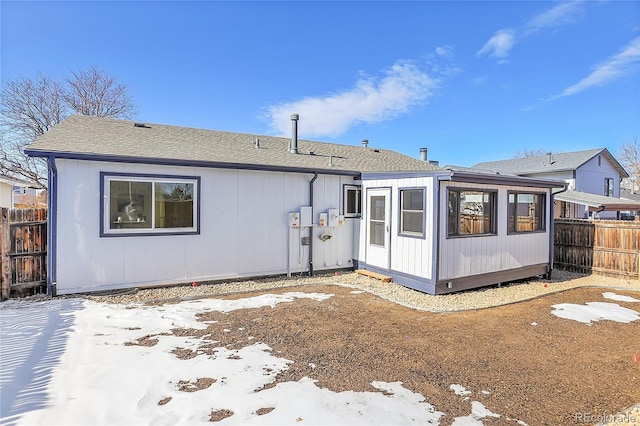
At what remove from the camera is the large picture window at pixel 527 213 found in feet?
25.8

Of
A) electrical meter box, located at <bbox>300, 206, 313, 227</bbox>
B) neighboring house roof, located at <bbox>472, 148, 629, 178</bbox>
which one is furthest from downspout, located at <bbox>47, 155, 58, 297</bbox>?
neighboring house roof, located at <bbox>472, 148, 629, 178</bbox>

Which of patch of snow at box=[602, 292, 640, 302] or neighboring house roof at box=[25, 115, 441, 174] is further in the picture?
patch of snow at box=[602, 292, 640, 302]

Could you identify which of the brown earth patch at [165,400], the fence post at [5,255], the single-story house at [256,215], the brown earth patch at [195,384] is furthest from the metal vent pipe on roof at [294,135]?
the brown earth patch at [165,400]

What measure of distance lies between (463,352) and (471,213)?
4.23 meters

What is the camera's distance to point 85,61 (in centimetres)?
1878

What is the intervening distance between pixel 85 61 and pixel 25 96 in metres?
3.65

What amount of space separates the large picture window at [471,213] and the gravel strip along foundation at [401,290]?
4.44ft

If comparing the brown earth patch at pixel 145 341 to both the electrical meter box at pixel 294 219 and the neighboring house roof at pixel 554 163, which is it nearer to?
the electrical meter box at pixel 294 219

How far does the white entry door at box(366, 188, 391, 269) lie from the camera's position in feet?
25.6

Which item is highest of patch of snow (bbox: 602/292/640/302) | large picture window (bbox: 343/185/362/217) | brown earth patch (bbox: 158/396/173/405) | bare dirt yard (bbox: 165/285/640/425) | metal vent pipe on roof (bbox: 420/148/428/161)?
metal vent pipe on roof (bbox: 420/148/428/161)

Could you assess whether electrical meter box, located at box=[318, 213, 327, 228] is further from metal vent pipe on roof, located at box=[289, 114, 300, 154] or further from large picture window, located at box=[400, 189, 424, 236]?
metal vent pipe on roof, located at box=[289, 114, 300, 154]

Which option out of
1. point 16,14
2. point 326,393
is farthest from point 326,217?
point 16,14

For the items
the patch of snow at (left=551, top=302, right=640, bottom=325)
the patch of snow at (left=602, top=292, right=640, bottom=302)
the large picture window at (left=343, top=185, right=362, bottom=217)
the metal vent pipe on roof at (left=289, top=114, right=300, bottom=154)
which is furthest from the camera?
the metal vent pipe on roof at (left=289, top=114, right=300, bottom=154)

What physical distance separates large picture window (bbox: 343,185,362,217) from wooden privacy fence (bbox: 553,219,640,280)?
6.32 m
